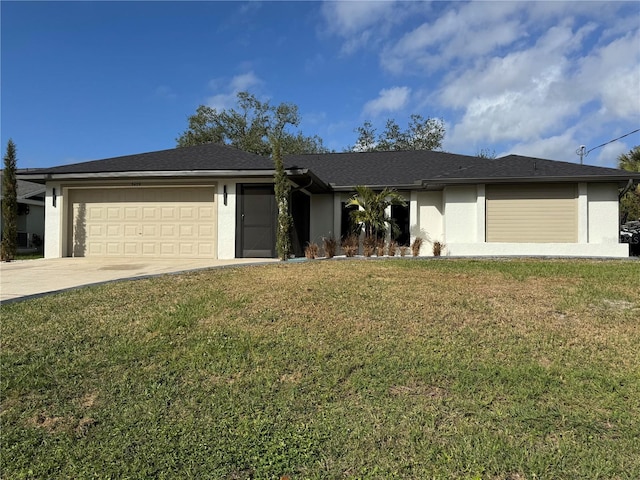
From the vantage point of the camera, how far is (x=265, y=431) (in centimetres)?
298

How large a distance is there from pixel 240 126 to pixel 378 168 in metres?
21.9

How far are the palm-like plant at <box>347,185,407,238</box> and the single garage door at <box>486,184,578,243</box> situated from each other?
10.3 feet

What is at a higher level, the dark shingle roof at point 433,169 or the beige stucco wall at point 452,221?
the dark shingle roof at point 433,169

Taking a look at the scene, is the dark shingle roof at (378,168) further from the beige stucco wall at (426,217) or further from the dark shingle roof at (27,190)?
the dark shingle roof at (27,190)

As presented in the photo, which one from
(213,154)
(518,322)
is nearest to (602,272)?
(518,322)

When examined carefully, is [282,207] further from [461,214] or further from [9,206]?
[9,206]

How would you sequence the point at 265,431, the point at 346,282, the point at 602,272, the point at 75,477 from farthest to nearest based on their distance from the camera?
the point at 602,272
the point at 346,282
the point at 265,431
the point at 75,477

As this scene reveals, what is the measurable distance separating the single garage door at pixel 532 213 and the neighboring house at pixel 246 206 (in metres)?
0.03

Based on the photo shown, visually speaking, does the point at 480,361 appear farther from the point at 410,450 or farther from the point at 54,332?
the point at 54,332

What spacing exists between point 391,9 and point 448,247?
7.66 meters

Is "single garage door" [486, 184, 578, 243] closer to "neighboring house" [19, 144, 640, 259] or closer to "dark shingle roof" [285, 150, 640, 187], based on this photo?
"neighboring house" [19, 144, 640, 259]

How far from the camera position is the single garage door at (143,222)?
523 inches

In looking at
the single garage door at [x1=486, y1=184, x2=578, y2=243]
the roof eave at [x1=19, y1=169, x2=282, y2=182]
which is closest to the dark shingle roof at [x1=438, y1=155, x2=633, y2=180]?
the single garage door at [x1=486, y1=184, x2=578, y2=243]

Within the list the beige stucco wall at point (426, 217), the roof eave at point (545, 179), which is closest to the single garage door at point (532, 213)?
the roof eave at point (545, 179)
